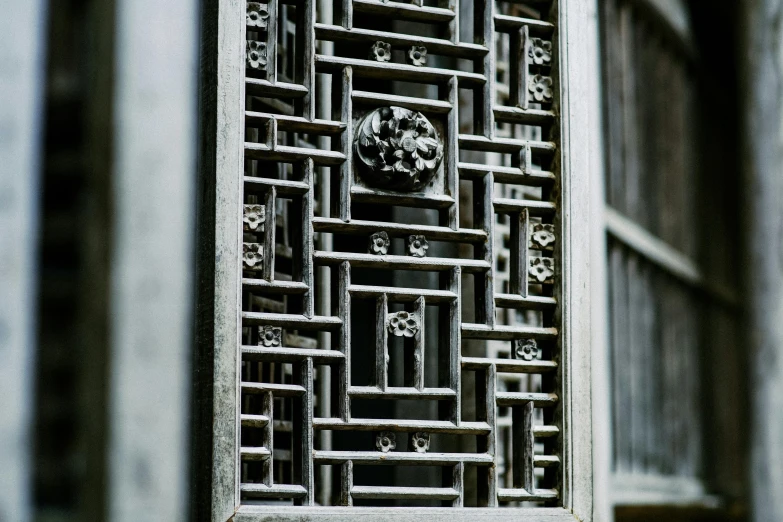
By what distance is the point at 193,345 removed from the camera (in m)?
1.17

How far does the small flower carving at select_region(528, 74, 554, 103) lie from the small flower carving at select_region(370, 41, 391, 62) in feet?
0.62

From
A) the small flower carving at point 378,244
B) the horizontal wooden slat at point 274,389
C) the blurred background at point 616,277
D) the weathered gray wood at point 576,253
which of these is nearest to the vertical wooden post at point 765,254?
the blurred background at point 616,277

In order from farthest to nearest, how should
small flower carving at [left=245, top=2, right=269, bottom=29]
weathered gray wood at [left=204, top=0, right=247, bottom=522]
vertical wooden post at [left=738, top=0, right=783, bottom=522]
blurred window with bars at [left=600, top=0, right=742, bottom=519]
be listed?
vertical wooden post at [left=738, top=0, right=783, bottom=522] < blurred window with bars at [left=600, top=0, right=742, bottom=519] < small flower carving at [left=245, top=2, right=269, bottom=29] < weathered gray wood at [left=204, top=0, right=247, bottom=522]

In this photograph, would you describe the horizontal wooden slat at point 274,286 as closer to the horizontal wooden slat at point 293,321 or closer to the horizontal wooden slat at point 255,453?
the horizontal wooden slat at point 293,321

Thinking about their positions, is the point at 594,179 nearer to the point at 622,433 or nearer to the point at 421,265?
the point at 421,265

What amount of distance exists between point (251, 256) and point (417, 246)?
0.63 feet

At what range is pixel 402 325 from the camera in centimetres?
123

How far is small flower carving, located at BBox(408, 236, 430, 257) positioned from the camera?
124 cm

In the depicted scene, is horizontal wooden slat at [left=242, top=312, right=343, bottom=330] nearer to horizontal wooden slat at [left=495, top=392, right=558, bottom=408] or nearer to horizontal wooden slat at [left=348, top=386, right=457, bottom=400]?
horizontal wooden slat at [left=348, top=386, right=457, bottom=400]

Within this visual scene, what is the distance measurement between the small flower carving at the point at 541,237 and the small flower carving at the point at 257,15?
0.40 meters

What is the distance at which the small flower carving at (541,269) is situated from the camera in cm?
130

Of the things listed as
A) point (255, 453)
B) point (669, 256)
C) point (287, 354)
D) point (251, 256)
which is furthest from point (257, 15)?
point (669, 256)

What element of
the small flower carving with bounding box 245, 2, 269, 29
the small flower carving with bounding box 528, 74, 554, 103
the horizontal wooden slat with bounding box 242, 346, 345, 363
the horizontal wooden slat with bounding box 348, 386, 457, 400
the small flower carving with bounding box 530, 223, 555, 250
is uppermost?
the small flower carving with bounding box 245, 2, 269, 29

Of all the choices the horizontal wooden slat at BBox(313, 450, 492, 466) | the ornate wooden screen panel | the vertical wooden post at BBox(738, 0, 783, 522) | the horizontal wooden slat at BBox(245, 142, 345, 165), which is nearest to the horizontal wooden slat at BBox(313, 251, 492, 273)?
the ornate wooden screen panel
